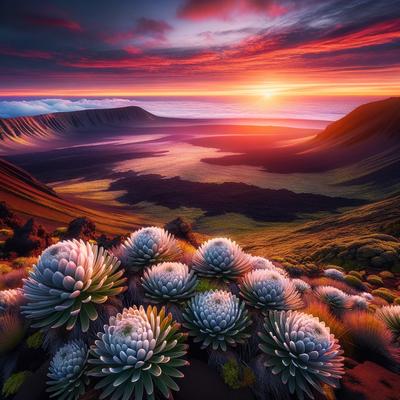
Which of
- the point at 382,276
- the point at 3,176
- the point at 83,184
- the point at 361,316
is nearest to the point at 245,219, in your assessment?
the point at 3,176

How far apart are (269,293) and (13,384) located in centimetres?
322

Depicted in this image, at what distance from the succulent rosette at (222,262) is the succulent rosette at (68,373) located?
1809 millimetres

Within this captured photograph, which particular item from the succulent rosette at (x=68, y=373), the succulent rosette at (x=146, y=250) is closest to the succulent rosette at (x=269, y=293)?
the succulent rosette at (x=146, y=250)

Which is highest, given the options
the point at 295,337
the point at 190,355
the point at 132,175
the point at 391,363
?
the point at 295,337

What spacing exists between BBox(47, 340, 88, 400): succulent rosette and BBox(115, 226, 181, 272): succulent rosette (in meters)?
1.34

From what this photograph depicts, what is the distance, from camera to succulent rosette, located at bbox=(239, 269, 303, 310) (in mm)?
3811

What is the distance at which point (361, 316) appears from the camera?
468 cm

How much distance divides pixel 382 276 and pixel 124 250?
641 inches

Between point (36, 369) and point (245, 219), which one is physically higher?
point (36, 369)

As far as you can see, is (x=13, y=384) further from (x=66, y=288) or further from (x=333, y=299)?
(x=333, y=299)

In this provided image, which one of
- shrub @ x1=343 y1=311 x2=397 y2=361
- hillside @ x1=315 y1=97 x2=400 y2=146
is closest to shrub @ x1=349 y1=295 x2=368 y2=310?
shrub @ x1=343 y1=311 x2=397 y2=361

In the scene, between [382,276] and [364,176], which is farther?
[364,176]

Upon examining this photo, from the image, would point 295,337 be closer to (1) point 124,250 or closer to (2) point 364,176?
(1) point 124,250

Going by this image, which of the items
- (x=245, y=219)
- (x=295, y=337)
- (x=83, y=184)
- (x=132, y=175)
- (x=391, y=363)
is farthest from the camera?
(x=132, y=175)
